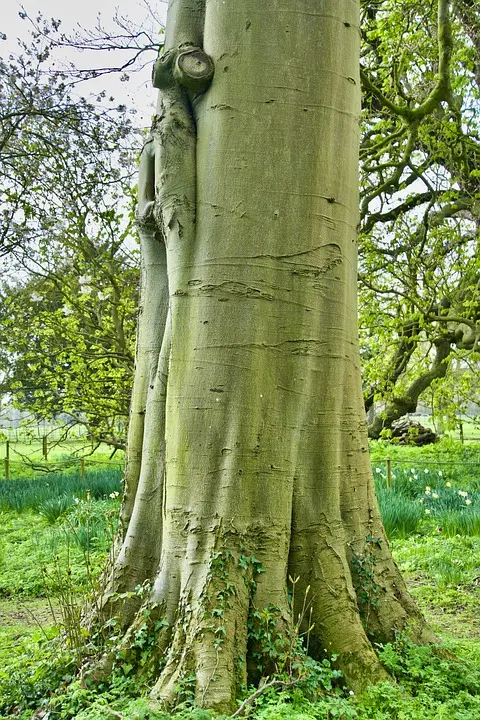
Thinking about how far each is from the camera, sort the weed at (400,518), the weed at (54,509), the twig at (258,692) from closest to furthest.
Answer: the twig at (258,692)
the weed at (400,518)
the weed at (54,509)

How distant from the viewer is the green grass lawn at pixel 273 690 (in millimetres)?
2373

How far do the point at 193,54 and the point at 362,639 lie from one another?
9.07 feet

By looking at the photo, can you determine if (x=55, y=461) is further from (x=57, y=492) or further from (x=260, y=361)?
(x=260, y=361)

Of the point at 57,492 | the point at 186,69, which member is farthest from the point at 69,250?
the point at 186,69

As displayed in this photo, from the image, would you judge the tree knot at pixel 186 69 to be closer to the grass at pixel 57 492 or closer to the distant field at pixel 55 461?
the grass at pixel 57 492

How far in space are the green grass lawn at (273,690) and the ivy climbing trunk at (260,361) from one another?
0.18 m

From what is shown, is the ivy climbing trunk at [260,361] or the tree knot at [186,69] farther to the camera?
the tree knot at [186,69]

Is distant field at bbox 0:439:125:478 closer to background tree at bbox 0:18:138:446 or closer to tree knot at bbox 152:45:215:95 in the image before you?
background tree at bbox 0:18:138:446

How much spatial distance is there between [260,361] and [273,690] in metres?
1.29

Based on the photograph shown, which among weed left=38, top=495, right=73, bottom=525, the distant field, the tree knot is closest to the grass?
weed left=38, top=495, right=73, bottom=525


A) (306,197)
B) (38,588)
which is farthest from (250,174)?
(38,588)

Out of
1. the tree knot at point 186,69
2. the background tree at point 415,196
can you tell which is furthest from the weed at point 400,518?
the tree knot at point 186,69

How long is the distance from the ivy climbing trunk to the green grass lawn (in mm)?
184

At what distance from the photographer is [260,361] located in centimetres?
269
